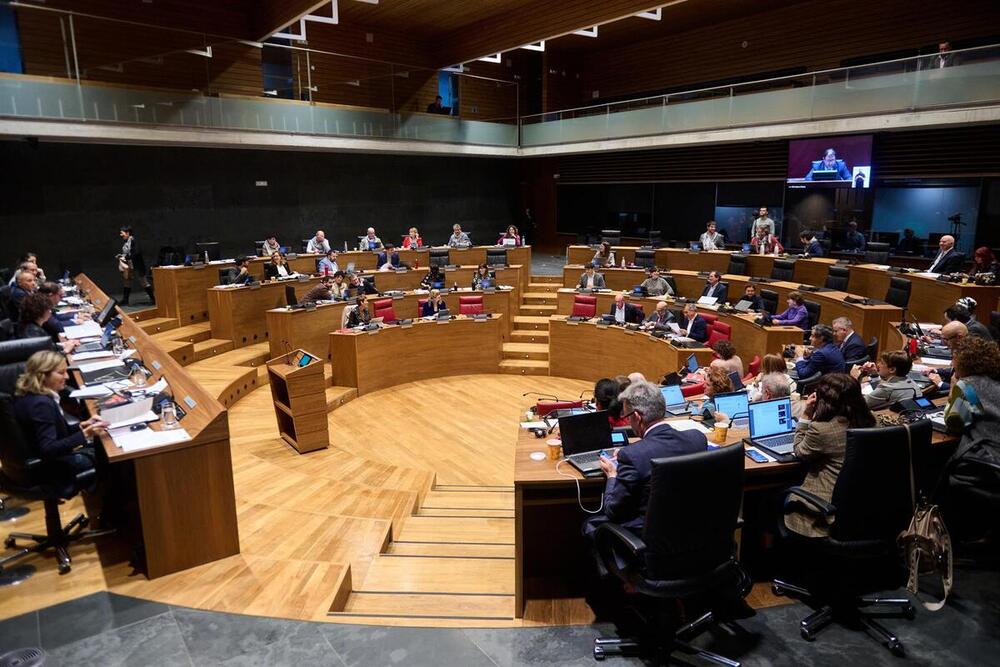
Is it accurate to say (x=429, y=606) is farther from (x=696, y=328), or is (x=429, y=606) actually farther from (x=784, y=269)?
(x=784, y=269)

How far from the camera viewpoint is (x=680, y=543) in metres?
2.60

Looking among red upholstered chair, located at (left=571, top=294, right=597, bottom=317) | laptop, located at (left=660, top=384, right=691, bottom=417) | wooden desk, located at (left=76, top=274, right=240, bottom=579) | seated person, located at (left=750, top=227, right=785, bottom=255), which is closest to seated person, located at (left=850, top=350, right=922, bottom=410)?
laptop, located at (left=660, top=384, right=691, bottom=417)

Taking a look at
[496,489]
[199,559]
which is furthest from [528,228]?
[199,559]

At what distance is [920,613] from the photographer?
3.20 meters

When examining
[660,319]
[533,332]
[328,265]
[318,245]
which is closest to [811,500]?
[660,319]

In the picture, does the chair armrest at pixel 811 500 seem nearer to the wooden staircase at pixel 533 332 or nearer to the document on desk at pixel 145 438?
the document on desk at pixel 145 438

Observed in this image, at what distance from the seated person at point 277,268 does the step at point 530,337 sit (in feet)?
12.8

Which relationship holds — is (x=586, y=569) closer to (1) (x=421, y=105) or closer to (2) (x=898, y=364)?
(2) (x=898, y=364)

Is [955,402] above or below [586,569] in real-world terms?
above

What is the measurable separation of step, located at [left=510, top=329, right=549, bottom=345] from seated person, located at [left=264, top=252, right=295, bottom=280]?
3913 mm

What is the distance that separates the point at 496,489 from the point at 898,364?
3.36 metres

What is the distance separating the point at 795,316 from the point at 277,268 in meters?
7.85

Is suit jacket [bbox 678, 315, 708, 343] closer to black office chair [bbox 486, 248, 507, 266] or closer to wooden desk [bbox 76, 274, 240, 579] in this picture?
black office chair [bbox 486, 248, 507, 266]

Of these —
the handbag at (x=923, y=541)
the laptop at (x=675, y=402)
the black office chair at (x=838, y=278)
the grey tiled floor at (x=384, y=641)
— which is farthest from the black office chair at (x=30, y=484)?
the black office chair at (x=838, y=278)
